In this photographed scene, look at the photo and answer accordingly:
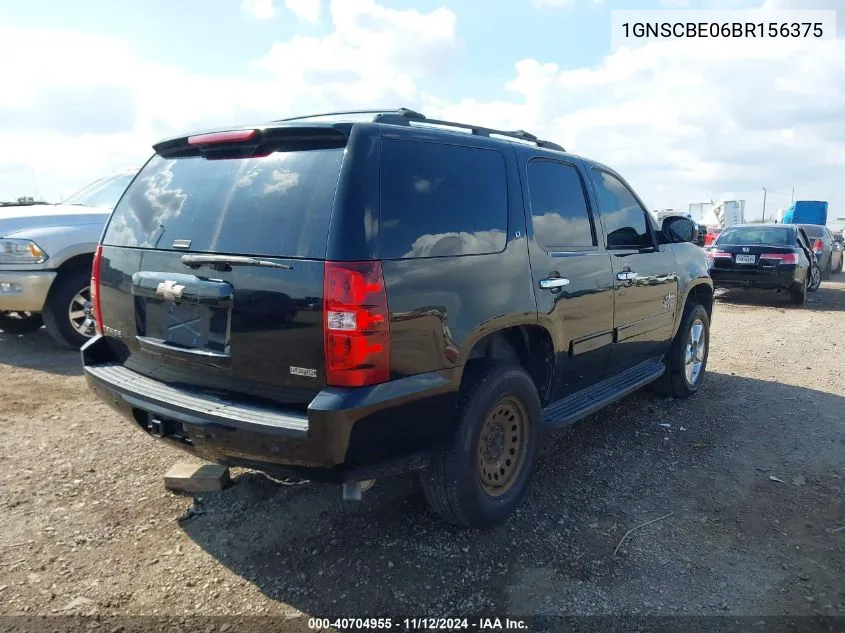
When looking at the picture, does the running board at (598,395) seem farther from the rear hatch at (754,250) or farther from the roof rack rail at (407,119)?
the rear hatch at (754,250)

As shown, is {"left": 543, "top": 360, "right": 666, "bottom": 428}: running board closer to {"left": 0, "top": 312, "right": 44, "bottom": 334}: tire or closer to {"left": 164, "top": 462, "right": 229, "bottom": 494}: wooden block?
{"left": 164, "top": 462, "right": 229, "bottom": 494}: wooden block

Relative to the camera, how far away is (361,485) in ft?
8.84

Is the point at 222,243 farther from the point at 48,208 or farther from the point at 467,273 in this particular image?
the point at 48,208

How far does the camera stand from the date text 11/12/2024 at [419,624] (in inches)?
98.1

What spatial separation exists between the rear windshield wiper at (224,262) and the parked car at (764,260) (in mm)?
11007

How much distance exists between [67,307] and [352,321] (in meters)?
5.11

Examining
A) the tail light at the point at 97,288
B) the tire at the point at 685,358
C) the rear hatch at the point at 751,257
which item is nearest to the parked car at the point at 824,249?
the rear hatch at the point at 751,257

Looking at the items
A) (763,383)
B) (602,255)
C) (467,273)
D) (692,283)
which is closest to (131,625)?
(467,273)

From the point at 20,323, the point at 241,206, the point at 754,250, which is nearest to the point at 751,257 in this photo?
the point at 754,250

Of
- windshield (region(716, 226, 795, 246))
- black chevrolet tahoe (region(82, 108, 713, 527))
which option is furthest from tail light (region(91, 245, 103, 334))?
windshield (region(716, 226, 795, 246))

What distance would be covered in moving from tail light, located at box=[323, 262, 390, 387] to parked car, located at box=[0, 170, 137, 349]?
4893 millimetres

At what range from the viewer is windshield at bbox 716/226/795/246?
11.9m

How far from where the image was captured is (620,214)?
4.44 metres

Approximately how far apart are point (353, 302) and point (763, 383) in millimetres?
5189
